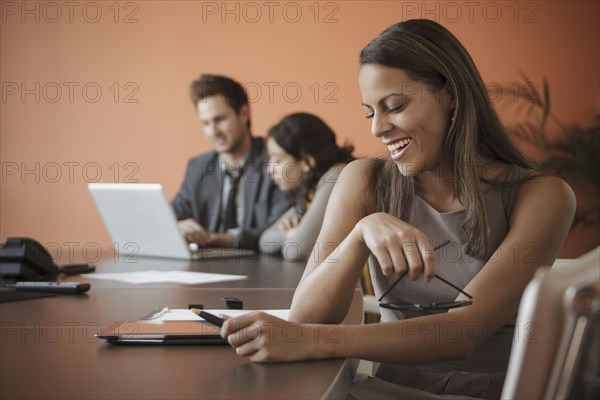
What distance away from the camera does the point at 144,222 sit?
3064 mm

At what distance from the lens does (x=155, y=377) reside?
3.52ft

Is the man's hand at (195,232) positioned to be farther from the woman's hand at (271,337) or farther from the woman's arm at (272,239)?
the woman's hand at (271,337)

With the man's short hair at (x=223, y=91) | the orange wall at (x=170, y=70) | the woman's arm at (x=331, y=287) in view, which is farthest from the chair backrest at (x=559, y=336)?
the orange wall at (x=170, y=70)

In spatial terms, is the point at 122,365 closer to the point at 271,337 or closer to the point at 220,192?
the point at 271,337

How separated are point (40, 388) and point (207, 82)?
366 cm

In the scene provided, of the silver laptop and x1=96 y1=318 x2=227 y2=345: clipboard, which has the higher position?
x1=96 y1=318 x2=227 y2=345: clipboard

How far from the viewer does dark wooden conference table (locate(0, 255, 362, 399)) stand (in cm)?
100

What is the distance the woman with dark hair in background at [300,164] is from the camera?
10.9 feet

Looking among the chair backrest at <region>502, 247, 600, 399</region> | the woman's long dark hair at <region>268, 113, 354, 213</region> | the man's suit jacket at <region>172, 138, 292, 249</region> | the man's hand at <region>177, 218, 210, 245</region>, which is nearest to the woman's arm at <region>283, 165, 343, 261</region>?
the woman's long dark hair at <region>268, 113, 354, 213</region>

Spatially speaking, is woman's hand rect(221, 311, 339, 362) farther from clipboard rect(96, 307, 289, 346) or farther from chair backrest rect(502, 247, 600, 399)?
chair backrest rect(502, 247, 600, 399)

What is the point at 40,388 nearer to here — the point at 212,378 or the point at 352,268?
the point at 212,378

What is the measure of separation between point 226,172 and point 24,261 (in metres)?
2.25

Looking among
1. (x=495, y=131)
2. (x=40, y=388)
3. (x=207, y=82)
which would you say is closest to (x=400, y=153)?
(x=495, y=131)

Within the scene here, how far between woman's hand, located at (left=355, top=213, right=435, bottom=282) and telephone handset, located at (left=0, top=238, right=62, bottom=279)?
3.93ft
